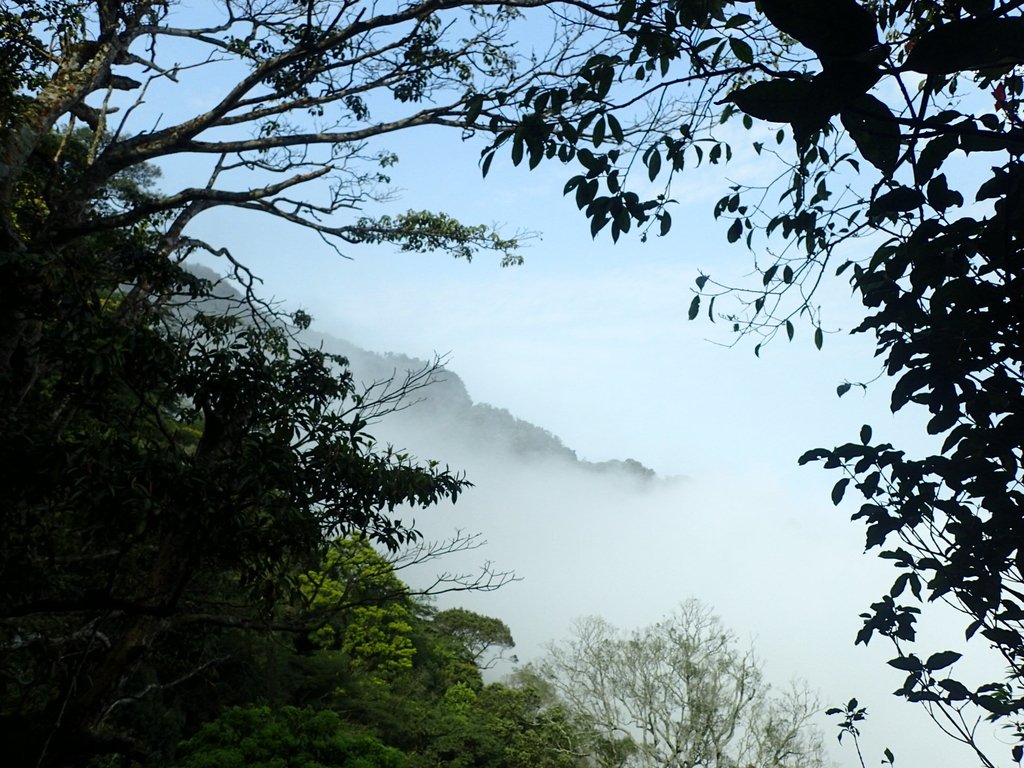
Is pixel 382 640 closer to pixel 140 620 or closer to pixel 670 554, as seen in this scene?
pixel 140 620

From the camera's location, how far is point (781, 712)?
489 inches

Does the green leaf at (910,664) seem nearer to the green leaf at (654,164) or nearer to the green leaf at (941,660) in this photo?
the green leaf at (941,660)

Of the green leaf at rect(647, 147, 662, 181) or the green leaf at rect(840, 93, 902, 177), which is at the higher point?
the green leaf at rect(647, 147, 662, 181)

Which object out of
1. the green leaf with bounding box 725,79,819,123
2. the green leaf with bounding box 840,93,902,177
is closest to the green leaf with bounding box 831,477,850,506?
the green leaf with bounding box 840,93,902,177

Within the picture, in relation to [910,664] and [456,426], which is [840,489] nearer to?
[910,664]

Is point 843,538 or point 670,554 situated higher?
point 843,538

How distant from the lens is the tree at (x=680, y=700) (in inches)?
489

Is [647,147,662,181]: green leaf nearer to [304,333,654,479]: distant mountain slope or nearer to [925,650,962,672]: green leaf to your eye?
[925,650,962,672]: green leaf

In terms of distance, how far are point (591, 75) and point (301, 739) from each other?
231 inches

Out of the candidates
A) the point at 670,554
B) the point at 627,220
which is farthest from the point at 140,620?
the point at 670,554

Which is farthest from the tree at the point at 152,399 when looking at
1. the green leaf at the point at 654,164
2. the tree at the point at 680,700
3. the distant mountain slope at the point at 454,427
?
the distant mountain slope at the point at 454,427

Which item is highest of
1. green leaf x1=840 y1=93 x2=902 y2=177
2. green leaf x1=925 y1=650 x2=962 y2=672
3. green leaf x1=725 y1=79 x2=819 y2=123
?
green leaf x1=840 y1=93 x2=902 y2=177

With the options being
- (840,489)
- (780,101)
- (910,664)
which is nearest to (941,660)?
(910,664)

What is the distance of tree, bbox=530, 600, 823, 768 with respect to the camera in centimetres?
1242
